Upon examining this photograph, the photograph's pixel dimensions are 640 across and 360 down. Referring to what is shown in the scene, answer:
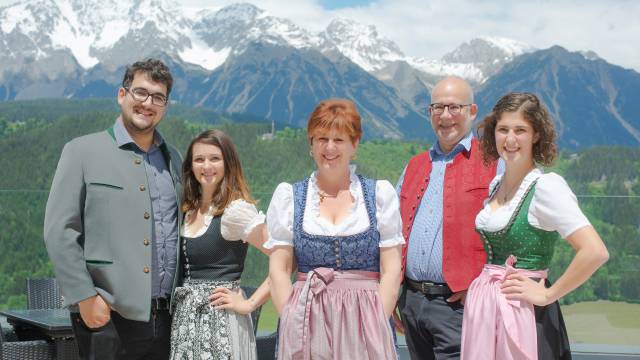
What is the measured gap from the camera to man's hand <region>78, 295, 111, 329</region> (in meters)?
2.34

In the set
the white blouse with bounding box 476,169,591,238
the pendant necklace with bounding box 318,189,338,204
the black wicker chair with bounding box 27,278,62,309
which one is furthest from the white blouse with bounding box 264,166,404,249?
the black wicker chair with bounding box 27,278,62,309

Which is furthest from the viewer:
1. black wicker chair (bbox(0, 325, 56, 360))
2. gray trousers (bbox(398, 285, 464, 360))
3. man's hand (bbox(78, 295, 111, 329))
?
black wicker chair (bbox(0, 325, 56, 360))

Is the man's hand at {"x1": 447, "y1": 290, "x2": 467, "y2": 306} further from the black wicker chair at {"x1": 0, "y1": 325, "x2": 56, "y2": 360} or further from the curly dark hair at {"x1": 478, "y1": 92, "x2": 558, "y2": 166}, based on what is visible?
the black wicker chair at {"x1": 0, "y1": 325, "x2": 56, "y2": 360}

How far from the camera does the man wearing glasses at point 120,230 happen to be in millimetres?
2342

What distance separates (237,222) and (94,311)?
493 mm

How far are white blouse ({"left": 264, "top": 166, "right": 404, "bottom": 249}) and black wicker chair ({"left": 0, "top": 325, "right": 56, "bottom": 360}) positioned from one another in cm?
132

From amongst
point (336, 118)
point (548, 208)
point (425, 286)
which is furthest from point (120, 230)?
point (548, 208)

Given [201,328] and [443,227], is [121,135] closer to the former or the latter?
[201,328]

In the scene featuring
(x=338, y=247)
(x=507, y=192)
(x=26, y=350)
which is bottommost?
(x=26, y=350)

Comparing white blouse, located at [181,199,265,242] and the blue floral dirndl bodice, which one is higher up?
white blouse, located at [181,199,265,242]

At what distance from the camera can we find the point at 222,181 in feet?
8.40

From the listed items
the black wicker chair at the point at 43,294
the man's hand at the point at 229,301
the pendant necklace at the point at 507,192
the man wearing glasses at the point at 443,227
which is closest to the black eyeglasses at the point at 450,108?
the man wearing glasses at the point at 443,227

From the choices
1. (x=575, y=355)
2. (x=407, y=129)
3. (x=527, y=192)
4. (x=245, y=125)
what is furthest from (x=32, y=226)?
(x=407, y=129)

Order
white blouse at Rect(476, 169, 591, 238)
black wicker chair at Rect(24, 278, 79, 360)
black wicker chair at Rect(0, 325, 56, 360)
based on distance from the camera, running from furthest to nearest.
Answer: black wicker chair at Rect(24, 278, 79, 360) → black wicker chair at Rect(0, 325, 56, 360) → white blouse at Rect(476, 169, 591, 238)
